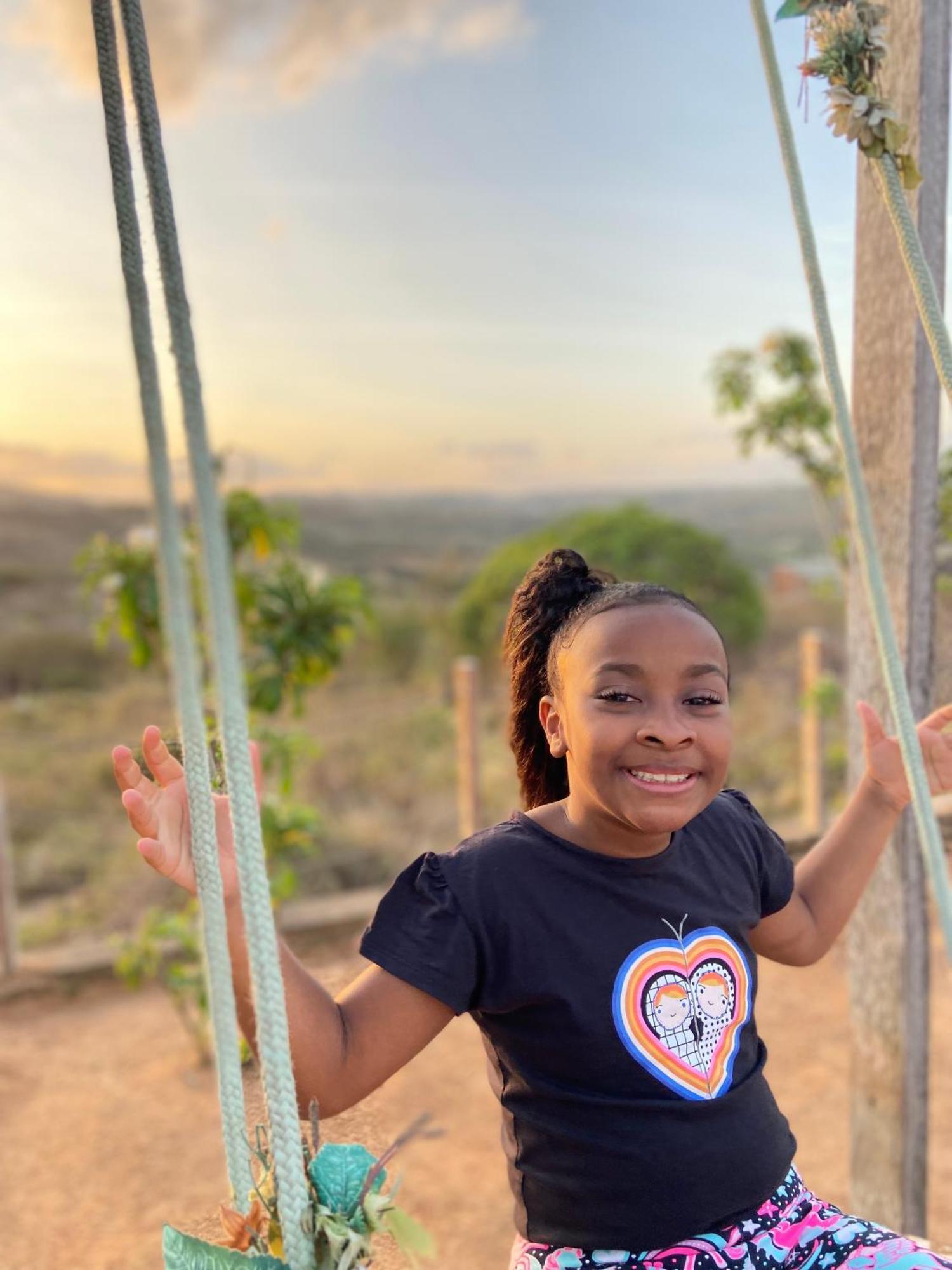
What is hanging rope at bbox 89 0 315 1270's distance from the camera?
0.65 m

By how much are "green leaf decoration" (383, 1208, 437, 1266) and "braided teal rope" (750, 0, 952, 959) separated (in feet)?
1.82

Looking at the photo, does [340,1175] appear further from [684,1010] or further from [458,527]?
[458,527]

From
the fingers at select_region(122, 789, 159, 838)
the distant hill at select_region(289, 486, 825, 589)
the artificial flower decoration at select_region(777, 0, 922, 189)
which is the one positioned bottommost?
the fingers at select_region(122, 789, 159, 838)

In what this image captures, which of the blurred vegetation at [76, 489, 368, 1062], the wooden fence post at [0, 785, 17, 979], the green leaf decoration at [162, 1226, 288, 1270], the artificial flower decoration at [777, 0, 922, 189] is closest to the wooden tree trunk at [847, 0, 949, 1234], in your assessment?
the artificial flower decoration at [777, 0, 922, 189]

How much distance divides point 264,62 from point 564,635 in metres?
5.43

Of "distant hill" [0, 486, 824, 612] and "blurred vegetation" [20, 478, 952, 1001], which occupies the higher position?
"distant hill" [0, 486, 824, 612]

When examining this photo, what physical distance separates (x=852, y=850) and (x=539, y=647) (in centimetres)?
49

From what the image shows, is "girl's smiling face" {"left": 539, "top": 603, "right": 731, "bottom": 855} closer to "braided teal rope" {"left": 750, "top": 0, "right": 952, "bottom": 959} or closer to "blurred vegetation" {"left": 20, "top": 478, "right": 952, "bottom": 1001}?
"braided teal rope" {"left": 750, "top": 0, "right": 952, "bottom": 959}

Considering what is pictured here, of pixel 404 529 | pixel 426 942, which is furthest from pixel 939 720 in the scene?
pixel 404 529

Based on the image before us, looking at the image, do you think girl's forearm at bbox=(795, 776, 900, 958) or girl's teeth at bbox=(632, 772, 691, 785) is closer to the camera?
girl's teeth at bbox=(632, 772, 691, 785)

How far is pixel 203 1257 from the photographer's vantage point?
0.68 meters

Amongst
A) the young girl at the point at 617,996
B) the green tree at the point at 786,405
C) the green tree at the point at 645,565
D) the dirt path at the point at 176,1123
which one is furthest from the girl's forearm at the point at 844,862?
the green tree at the point at 645,565

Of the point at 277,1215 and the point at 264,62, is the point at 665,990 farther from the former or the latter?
the point at 264,62

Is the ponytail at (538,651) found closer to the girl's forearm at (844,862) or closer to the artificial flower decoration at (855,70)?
the girl's forearm at (844,862)
